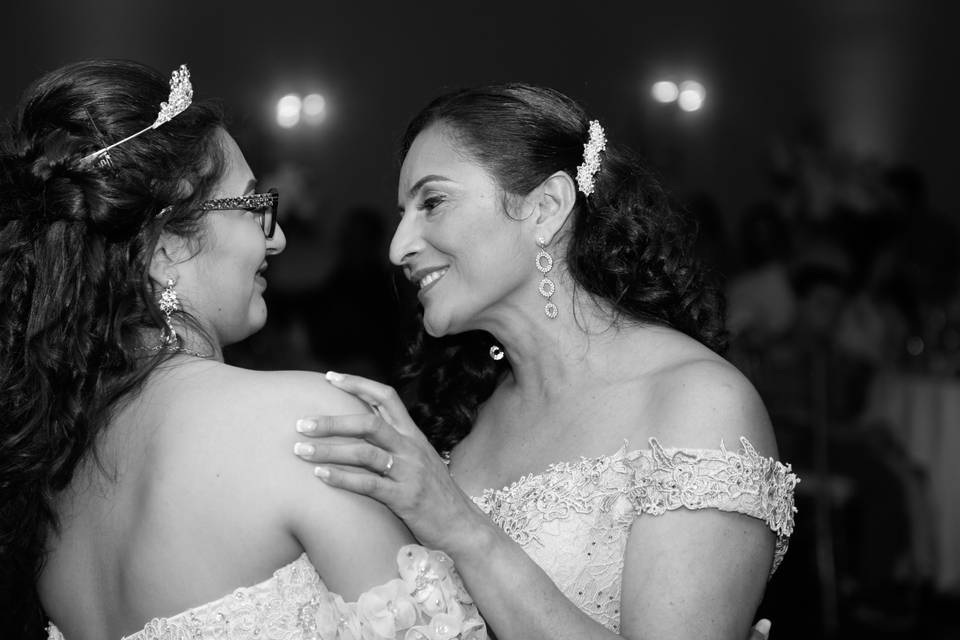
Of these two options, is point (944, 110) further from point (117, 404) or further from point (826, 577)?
point (117, 404)

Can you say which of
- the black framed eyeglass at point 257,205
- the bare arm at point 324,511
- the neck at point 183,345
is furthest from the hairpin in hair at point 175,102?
the bare arm at point 324,511

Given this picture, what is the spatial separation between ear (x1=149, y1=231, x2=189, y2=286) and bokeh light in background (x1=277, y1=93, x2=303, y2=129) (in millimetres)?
5691

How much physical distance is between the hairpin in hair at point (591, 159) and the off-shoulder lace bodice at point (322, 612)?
94 cm

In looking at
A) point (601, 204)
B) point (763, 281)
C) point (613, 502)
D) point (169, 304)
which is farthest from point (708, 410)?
point (763, 281)

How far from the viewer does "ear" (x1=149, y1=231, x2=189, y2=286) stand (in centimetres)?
180

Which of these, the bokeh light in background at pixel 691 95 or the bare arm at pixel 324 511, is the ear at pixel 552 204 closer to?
the bare arm at pixel 324 511

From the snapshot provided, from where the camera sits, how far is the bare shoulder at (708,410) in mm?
1992

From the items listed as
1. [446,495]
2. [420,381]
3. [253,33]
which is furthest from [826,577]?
[253,33]

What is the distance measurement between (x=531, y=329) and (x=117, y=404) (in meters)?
0.93

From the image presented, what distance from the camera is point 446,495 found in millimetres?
1774

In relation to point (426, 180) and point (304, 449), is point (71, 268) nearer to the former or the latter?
point (304, 449)

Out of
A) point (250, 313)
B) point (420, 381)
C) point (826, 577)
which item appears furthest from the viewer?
point (826, 577)

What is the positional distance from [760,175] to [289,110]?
3.43 m

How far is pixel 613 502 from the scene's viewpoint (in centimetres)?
209
